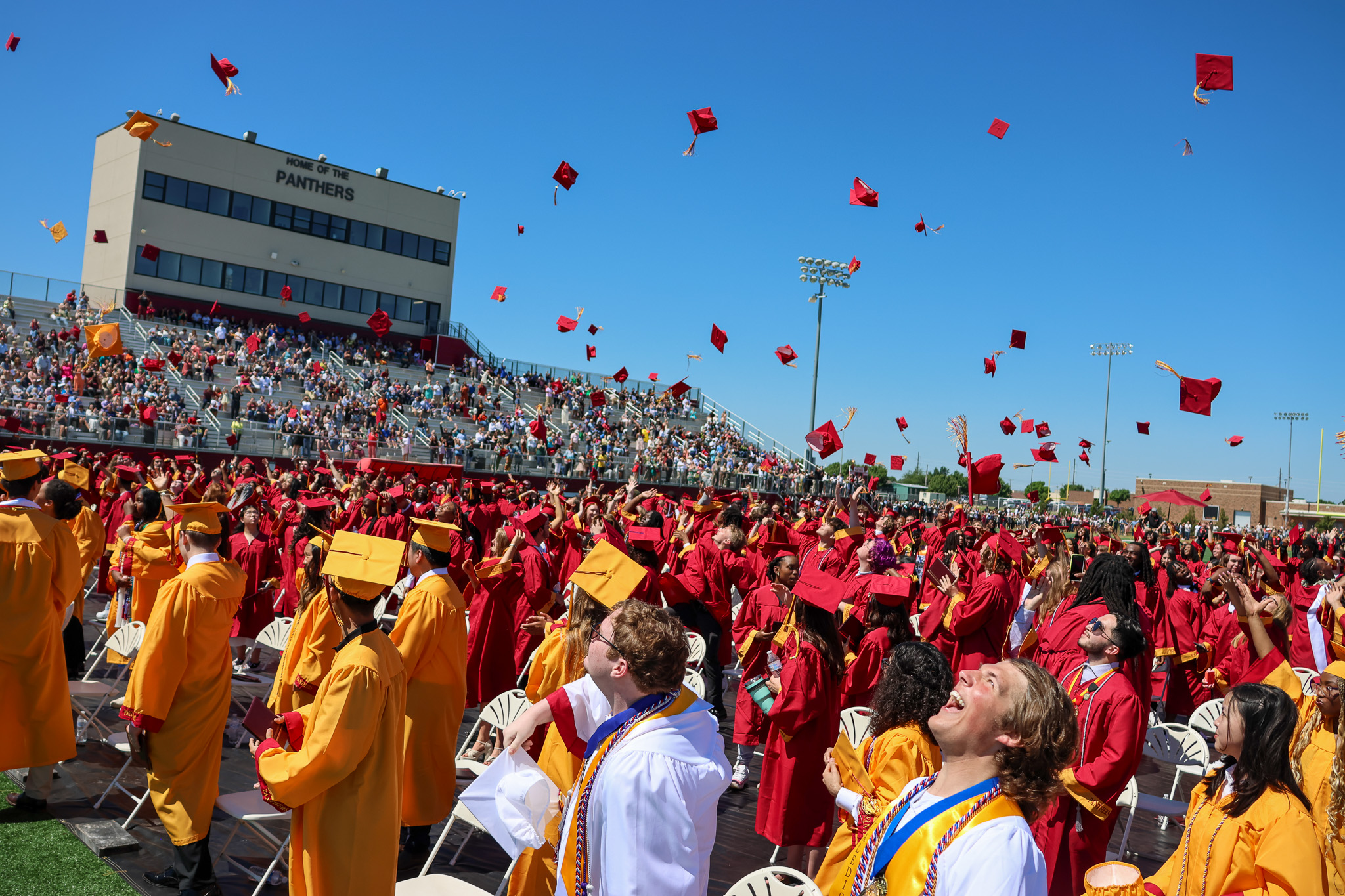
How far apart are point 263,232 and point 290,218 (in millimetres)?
1448

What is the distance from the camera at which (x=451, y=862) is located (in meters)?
5.03

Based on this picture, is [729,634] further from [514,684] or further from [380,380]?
[380,380]

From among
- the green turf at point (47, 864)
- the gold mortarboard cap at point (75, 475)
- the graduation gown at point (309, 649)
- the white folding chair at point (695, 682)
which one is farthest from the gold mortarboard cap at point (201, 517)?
the gold mortarboard cap at point (75, 475)

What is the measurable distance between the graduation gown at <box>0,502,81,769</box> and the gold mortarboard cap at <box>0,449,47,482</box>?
199 millimetres

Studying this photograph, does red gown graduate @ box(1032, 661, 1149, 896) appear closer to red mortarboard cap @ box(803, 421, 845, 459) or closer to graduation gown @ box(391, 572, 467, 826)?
graduation gown @ box(391, 572, 467, 826)

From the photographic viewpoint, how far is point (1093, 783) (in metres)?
3.87

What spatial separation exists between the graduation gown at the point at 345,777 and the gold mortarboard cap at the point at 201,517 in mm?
1903

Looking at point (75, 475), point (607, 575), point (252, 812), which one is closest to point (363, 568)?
point (607, 575)

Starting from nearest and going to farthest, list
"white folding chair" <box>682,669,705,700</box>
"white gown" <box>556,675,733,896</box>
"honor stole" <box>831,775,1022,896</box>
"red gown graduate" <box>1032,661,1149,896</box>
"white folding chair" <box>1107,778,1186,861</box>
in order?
"honor stole" <box>831,775,1022,896</box> < "white gown" <box>556,675,733,896</box> < "red gown graduate" <box>1032,661,1149,896</box> < "white folding chair" <box>1107,778,1186,861</box> < "white folding chair" <box>682,669,705,700</box>

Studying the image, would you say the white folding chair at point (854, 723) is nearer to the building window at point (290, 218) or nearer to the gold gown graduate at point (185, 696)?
the gold gown graduate at point (185, 696)

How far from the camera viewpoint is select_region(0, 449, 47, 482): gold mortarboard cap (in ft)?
18.4

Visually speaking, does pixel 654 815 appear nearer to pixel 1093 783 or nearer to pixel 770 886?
pixel 770 886

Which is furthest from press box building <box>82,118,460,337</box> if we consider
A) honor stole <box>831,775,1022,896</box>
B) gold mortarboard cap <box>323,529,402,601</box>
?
honor stole <box>831,775,1022,896</box>

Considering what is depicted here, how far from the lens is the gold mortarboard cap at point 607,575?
4.04 metres
